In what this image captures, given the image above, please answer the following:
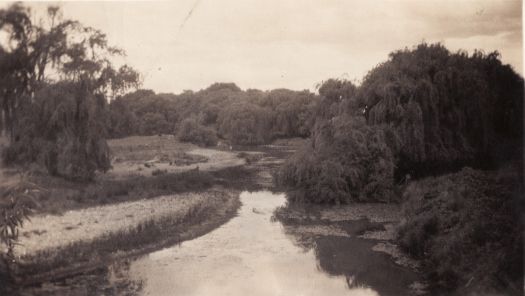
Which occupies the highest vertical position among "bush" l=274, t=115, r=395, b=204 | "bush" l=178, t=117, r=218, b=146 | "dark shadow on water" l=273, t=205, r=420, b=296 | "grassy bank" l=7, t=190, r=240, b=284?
Result: "bush" l=178, t=117, r=218, b=146

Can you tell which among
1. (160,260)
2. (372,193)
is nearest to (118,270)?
(160,260)

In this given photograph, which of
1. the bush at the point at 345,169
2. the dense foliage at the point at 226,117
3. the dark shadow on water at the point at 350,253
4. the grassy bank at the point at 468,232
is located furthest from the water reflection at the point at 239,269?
the dense foliage at the point at 226,117

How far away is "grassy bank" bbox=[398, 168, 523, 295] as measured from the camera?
1245 cm

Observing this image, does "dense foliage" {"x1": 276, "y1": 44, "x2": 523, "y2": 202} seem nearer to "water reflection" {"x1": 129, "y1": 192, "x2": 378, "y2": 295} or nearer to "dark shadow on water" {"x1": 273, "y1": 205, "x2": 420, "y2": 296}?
"dark shadow on water" {"x1": 273, "y1": 205, "x2": 420, "y2": 296}

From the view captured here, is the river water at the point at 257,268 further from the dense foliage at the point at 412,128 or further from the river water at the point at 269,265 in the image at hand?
the dense foliage at the point at 412,128

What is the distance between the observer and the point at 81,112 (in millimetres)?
25969

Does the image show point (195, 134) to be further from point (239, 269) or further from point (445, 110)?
point (239, 269)

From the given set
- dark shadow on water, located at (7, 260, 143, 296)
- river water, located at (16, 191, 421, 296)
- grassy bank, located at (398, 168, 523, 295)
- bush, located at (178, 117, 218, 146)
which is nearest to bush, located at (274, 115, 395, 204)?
river water, located at (16, 191, 421, 296)

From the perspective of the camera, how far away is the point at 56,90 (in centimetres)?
2456

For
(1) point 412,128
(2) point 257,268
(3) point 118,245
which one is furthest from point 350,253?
(1) point 412,128

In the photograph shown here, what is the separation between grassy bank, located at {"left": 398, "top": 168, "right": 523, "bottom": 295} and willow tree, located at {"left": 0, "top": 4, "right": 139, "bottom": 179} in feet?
52.5

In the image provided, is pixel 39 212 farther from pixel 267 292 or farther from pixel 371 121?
pixel 371 121

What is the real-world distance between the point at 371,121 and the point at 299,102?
35048mm

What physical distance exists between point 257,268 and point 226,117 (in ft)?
198
